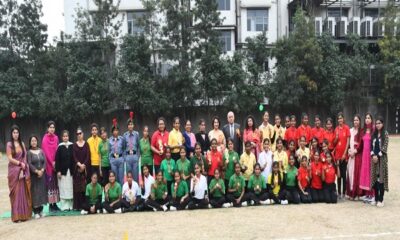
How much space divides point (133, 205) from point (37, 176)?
1.91 metres

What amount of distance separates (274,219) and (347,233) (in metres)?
1.30

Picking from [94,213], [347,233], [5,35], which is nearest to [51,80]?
[5,35]

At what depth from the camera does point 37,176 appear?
24.0 ft

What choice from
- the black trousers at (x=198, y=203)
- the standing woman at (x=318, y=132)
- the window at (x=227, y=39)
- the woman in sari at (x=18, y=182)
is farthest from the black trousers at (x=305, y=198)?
the window at (x=227, y=39)

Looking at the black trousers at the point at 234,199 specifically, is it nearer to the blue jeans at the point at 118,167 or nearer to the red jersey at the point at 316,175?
the red jersey at the point at 316,175

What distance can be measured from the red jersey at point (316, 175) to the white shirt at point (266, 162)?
89 centimetres

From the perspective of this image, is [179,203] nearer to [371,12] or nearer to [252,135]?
[252,135]

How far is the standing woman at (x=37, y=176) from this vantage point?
7316 mm

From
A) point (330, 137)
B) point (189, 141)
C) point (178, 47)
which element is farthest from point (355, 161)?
point (178, 47)

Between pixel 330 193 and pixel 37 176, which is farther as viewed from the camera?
pixel 330 193

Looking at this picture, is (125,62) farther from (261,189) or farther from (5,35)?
(261,189)

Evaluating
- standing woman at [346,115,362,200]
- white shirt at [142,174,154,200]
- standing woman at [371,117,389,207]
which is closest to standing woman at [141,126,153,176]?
white shirt at [142,174,154,200]

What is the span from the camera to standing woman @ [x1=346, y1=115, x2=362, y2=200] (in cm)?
802

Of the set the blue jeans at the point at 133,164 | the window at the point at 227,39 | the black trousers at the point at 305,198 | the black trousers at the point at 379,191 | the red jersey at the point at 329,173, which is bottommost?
the black trousers at the point at 305,198
